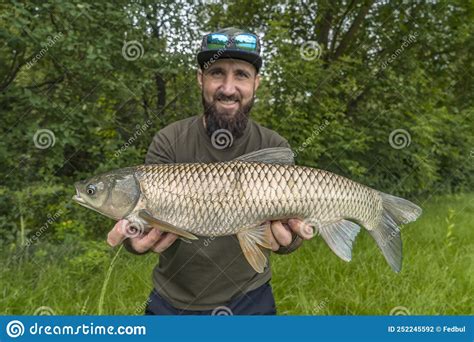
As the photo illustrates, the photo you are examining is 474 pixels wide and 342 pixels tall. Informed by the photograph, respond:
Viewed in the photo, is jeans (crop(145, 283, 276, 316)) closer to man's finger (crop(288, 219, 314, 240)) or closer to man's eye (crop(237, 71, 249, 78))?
man's finger (crop(288, 219, 314, 240))

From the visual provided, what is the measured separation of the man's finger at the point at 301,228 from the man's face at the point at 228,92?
0.41 meters

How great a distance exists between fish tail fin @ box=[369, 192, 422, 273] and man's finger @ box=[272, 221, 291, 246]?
29cm

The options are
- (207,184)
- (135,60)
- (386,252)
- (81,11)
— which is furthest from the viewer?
(135,60)

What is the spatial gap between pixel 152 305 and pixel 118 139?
1.85 metres

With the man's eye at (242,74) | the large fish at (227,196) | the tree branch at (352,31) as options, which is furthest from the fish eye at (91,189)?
the tree branch at (352,31)

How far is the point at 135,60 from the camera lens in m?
3.16

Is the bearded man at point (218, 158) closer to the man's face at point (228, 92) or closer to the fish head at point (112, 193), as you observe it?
the man's face at point (228, 92)

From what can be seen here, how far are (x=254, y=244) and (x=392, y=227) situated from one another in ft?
1.58

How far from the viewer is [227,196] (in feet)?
4.57

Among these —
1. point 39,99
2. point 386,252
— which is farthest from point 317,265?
point 39,99

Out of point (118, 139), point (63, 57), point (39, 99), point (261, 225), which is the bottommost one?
point (118, 139)

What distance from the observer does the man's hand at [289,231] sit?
148cm

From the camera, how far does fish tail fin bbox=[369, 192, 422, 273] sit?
1.51m

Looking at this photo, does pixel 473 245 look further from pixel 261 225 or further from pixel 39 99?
pixel 39 99
